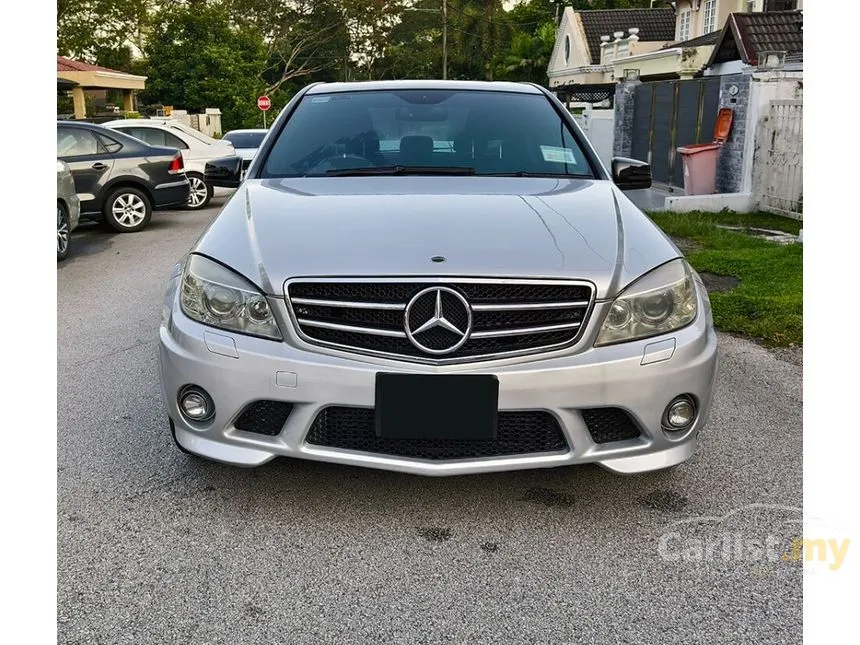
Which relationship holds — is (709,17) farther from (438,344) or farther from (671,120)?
(438,344)

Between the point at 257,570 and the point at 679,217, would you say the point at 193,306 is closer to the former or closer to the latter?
the point at 257,570


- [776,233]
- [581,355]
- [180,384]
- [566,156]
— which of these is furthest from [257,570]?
[776,233]

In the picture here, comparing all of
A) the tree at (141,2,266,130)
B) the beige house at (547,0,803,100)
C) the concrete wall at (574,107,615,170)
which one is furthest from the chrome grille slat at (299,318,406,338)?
the tree at (141,2,266,130)

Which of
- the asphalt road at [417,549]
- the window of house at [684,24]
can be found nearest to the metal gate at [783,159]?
the asphalt road at [417,549]

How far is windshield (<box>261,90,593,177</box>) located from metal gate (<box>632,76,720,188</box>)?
10023mm

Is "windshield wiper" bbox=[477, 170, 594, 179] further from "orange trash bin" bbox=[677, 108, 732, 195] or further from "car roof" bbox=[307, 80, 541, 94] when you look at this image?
"orange trash bin" bbox=[677, 108, 732, 195]

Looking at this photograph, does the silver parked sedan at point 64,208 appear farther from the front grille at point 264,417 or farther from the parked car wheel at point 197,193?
the front grille at point 264,417

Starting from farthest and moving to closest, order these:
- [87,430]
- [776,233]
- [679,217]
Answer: [679,217] < [776,233] < [87,430]

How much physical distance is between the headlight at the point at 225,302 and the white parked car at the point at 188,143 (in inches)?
422

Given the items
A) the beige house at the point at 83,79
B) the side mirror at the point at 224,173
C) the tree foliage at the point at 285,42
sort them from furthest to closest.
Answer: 1. the tree foliage at the point at 285,42
2. the beige house at the point at 83,79
3. the side mirror at the point at 224,173

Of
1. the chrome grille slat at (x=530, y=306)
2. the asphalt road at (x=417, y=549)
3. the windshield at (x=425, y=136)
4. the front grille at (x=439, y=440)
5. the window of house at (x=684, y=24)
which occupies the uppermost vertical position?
the window of house at (x=684, y=24)

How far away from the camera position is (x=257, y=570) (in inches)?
117

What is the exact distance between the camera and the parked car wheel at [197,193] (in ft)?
47.5

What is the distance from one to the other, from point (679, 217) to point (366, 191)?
8685mm
